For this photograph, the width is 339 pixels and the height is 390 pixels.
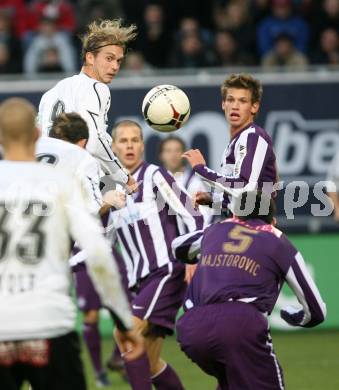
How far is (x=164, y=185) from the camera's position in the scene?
387 inches

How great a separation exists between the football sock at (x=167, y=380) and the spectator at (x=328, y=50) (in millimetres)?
7379

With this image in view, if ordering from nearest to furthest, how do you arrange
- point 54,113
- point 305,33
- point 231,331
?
point 231,331 < point 54,113 < point 305,33

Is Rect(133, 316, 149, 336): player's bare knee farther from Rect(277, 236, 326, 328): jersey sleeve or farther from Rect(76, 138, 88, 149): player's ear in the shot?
Rect(277, 236, 326, 328): jersey sleeve

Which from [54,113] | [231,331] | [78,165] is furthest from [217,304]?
[54,113]

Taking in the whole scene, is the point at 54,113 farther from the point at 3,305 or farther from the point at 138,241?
the point at 3,305

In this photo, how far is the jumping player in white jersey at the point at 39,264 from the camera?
19.0ft

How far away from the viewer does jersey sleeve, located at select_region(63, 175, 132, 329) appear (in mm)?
5762

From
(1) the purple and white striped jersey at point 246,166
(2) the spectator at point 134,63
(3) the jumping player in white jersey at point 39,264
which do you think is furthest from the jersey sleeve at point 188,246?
(2) the spectator at point 134,63

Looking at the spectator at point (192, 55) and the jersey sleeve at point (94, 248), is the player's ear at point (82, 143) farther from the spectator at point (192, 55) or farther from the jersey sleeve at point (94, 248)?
the spectator at point (192, 55)

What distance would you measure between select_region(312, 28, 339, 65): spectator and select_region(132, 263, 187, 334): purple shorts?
670 cm

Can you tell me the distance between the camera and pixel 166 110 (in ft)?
29.1

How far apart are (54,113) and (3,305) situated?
9.49 feet

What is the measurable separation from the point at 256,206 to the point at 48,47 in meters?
8.86

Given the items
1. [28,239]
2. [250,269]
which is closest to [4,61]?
[250,269]
